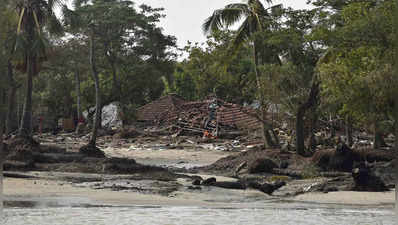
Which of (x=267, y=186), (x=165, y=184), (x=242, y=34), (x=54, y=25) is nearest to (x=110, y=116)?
(x=54, y=25)

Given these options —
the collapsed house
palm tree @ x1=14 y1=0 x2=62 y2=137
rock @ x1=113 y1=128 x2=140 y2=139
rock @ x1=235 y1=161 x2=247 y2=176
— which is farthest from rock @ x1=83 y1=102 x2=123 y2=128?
rock @ x1=235 y1=161 x2=247 y2=176

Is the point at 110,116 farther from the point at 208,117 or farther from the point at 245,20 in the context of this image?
the point at 245,20

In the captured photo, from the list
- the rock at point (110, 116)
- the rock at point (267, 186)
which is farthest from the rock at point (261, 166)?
the rock at point (110, 116)

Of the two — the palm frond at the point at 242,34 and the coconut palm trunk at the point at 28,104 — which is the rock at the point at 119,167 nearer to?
the coconut palm trunk at the point at 28,104

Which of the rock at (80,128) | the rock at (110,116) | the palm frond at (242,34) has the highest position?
the palm frond at (242,34)

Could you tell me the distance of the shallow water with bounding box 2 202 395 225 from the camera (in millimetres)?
8688

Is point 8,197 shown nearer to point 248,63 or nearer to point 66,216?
point 66,216

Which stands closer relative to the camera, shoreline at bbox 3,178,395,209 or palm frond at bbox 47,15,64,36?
shoreline at bbox 3,178,395,209

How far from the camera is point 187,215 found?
9.32 meters

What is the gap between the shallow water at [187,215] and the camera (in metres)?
8.69

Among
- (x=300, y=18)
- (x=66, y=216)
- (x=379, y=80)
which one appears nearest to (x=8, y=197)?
(x=66, y=216)

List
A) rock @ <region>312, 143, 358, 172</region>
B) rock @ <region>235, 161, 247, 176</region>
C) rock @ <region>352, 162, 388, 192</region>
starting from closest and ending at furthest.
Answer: rock @ <region>352, 162, 388, 192</region>, rock @ <region>312, 143, 358, 172</region>, rock @ <region>235, 161, 247, 176</region>

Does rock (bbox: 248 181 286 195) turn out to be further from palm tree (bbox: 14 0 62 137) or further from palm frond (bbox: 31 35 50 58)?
palm frond (bbox: 31 35 50 58)

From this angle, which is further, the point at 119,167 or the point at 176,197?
the point at 119,167
